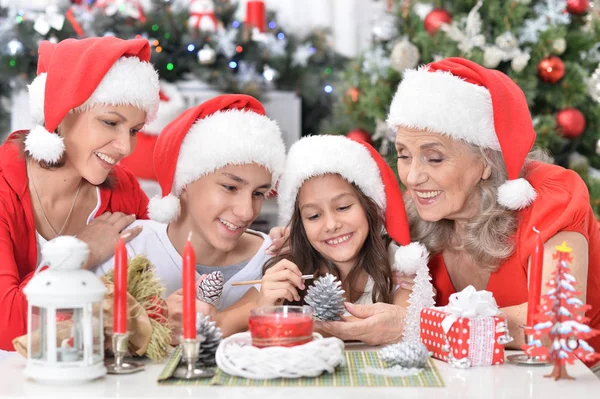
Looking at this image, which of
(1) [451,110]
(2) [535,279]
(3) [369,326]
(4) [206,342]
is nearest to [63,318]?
(4) [206,342]

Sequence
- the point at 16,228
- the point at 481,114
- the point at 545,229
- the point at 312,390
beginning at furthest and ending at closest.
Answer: the point at 16,228
the point at 481,114
the point at 545,229
the point at 312,390

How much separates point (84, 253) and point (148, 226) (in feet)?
3.43

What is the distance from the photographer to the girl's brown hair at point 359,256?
2375mm

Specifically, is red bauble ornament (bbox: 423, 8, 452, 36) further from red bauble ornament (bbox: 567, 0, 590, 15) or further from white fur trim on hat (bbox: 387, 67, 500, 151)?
white fur trim on hat (bbox: 387, 67, 500, 151)

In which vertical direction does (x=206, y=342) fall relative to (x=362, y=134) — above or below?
below

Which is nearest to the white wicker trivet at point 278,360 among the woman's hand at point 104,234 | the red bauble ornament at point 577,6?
the woman's hand at point 104,234

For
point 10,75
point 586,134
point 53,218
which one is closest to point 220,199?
point 53,218

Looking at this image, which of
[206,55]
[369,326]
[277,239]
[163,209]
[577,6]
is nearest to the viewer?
[369,326]

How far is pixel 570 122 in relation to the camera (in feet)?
14.0

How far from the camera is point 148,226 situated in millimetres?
2566

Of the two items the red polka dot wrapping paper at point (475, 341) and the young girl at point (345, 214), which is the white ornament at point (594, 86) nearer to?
the young girl at point (345, 214)

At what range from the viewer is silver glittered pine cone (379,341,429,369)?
5.24 feet

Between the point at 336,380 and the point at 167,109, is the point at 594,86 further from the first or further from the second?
the point at 336,380

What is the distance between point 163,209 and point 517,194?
3.47 ft
